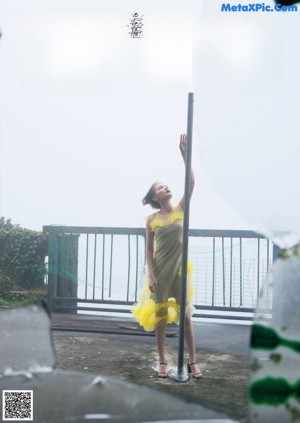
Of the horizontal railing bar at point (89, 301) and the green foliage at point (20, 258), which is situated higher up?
the green foliage at point (20, 258)

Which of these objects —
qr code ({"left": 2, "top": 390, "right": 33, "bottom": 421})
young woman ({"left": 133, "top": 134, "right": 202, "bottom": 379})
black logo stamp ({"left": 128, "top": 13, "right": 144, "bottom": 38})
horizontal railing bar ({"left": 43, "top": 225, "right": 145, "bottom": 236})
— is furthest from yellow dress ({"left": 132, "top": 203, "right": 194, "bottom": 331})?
black logo stamp ({"left": 128, "top": 13, "right": 144, "bottom": 38})

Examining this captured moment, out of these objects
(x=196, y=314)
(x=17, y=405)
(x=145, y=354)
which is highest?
(x=196, y=314)

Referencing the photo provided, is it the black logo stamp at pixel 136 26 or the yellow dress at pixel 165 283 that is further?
the yellow dress at pixel 165 283

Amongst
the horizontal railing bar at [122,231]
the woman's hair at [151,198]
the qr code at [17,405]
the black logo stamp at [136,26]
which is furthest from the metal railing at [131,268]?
the black logo stamp at [136,26]

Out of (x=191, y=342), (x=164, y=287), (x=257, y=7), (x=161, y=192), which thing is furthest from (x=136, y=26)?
(x=191, y=342)

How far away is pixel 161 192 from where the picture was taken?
2117 millimetres

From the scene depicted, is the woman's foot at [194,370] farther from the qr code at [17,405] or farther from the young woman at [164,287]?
the qr code at [17,405]

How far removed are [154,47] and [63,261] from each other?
2.62 feet

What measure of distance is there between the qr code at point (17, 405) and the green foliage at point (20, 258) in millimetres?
311

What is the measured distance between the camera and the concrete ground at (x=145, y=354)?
2230 millimetres

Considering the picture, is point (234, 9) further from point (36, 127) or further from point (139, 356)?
point (139, 356)

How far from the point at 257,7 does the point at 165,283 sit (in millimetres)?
1010

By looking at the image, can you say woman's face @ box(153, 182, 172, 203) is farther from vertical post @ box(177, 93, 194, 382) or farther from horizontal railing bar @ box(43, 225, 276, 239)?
horizontal railing bar @ box(43, 225, 276, 239)

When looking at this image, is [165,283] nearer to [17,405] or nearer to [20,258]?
[20,258]
